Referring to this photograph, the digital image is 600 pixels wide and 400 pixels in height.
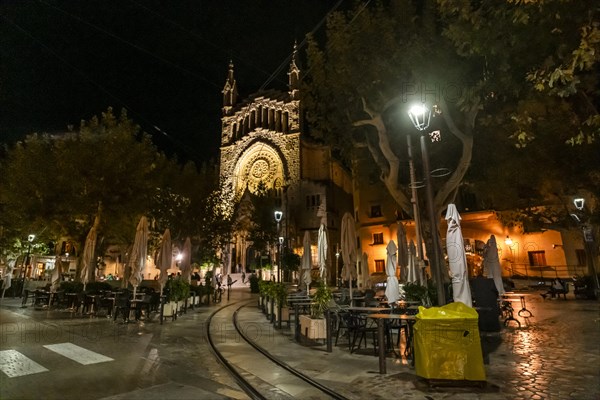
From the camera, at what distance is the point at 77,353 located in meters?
7.23

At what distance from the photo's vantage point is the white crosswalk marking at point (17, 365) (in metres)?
5.75

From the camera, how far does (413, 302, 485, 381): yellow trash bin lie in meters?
4.99

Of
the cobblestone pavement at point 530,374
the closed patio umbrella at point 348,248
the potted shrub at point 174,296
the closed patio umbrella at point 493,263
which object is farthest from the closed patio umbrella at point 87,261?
the closed patio umbrella at point 493,263

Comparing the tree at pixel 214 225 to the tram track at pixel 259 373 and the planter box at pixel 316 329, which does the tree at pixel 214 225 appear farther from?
the planter box at pixel 316 329

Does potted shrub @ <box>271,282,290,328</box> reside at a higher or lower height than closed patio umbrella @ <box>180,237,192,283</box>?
lower

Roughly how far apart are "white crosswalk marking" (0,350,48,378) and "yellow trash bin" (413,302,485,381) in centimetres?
656

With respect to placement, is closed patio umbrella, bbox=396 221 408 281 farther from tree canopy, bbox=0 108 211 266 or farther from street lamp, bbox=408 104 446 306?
tree canopy, bbox=0 108 211 266

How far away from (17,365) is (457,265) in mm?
8676

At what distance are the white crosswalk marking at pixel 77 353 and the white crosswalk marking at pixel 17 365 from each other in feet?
2.10

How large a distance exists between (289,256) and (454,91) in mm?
25560

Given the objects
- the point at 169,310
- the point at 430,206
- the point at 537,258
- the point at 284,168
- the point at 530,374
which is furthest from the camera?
the point at 284,168

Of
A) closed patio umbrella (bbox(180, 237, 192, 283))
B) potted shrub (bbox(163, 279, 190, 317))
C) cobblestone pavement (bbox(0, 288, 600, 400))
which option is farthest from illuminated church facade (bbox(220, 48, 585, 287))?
cobblestone pavement (bbox(0, 288, 600, 400))

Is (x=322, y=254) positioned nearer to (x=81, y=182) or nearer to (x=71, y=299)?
(x=71, y=299)

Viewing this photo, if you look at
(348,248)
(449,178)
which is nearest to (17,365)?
(348,248)
